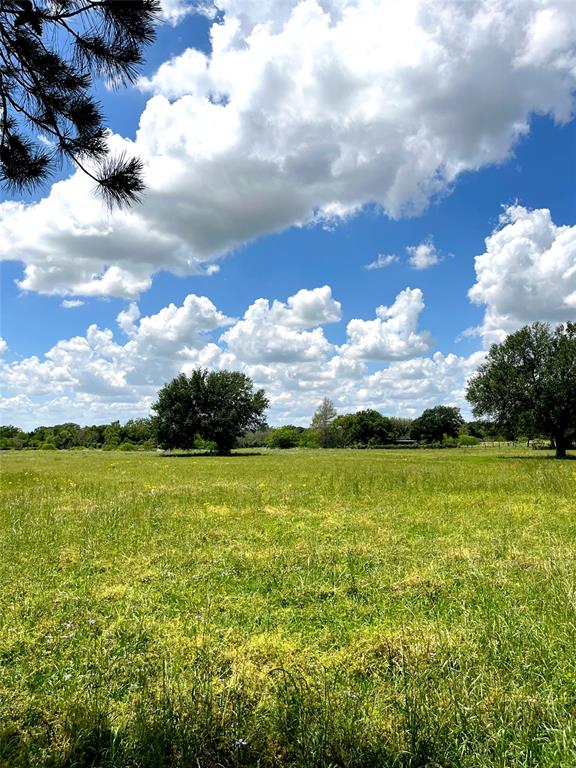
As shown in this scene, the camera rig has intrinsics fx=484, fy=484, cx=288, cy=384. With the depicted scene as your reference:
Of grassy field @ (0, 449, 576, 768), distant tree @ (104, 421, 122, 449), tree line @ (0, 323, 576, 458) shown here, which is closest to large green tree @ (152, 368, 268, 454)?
tree line @ (0, 323, 576, 458)

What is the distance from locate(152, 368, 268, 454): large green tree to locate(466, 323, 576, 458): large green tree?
96.4 ft

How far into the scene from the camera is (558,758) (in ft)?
10.5

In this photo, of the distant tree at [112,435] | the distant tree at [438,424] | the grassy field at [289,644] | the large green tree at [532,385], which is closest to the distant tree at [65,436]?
the distant tree at [112,435]

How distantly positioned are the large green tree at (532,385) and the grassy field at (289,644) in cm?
3576

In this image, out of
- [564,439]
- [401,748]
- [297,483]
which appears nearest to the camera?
[401,748]

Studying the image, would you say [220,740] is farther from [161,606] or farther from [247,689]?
[161,606]

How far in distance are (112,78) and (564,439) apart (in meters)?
49.1

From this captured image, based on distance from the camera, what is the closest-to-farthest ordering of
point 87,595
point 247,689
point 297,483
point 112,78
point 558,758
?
point 558,758 → point 247,689 → point 112,78 → point 87,595 → point 297,483

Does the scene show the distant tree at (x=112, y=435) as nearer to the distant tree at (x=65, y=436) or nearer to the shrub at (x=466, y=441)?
the distant tree at (x=65, y=436)

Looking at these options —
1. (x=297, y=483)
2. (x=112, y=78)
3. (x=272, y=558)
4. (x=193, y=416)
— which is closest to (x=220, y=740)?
(x=272, y=558)

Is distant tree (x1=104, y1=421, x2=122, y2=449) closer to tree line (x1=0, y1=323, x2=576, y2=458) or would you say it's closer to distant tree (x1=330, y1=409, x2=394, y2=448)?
tree line (x1=0, y1=323, x2=576, y2=458)

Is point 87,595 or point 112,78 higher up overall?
point 112,78

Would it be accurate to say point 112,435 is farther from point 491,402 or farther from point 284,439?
point 491,402

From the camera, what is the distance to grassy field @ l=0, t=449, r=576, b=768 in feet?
11.4
